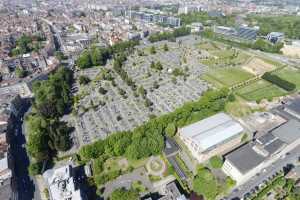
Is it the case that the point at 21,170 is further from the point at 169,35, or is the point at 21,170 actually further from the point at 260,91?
the point at 169,35

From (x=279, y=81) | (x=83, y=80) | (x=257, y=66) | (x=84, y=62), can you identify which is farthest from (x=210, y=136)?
(x=84, y=62)

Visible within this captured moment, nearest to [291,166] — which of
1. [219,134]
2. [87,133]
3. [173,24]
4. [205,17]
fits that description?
[219,134]

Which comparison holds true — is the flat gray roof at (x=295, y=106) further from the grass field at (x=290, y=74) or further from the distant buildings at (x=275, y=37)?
the distant buildings at (x=275, y=37)

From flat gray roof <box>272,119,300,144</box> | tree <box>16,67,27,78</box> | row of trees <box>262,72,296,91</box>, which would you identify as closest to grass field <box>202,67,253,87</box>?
row of trees <box>262,72,296,91</box>

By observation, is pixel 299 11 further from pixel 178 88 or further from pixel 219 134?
pixel 219 134

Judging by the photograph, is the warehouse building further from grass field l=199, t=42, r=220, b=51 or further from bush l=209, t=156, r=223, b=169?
grass field l=199, t=42, r=220, b=51
